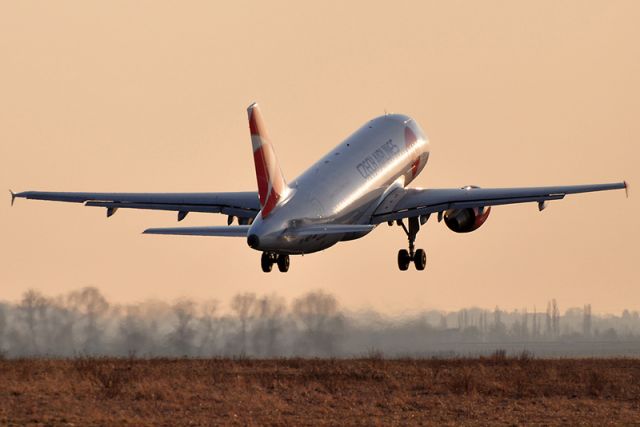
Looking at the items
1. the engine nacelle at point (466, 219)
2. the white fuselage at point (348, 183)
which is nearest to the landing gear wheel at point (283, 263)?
the white fuselage at point (348, 183)

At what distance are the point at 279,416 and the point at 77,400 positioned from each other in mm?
6799

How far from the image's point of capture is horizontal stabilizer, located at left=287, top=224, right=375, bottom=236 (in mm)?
55625

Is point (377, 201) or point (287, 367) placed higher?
point (377, 201)

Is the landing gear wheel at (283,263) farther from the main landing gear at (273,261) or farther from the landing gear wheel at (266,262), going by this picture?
the landing gear wheel at (266,262)

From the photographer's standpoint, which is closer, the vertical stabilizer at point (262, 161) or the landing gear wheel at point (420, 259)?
the vertical stabilizer at point (262, 161)

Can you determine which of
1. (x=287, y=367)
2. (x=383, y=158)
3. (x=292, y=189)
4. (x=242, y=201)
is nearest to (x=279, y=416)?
(x=287, y=367)

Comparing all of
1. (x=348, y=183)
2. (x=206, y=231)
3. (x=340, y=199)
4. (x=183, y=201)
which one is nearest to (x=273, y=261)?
(x=340, y=199)

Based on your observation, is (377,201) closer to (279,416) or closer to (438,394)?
(438,394)

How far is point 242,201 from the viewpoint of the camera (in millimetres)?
66250

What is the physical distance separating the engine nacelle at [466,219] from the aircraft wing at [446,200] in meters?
1.36

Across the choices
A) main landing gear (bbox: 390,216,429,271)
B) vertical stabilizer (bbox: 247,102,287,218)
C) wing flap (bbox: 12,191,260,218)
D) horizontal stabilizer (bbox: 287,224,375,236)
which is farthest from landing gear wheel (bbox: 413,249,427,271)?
vertical stabilizer (bbox: 247,102,287,218)

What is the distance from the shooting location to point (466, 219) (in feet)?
228

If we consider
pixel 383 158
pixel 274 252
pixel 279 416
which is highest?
pixel 383 158

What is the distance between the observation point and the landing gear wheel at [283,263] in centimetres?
6172
